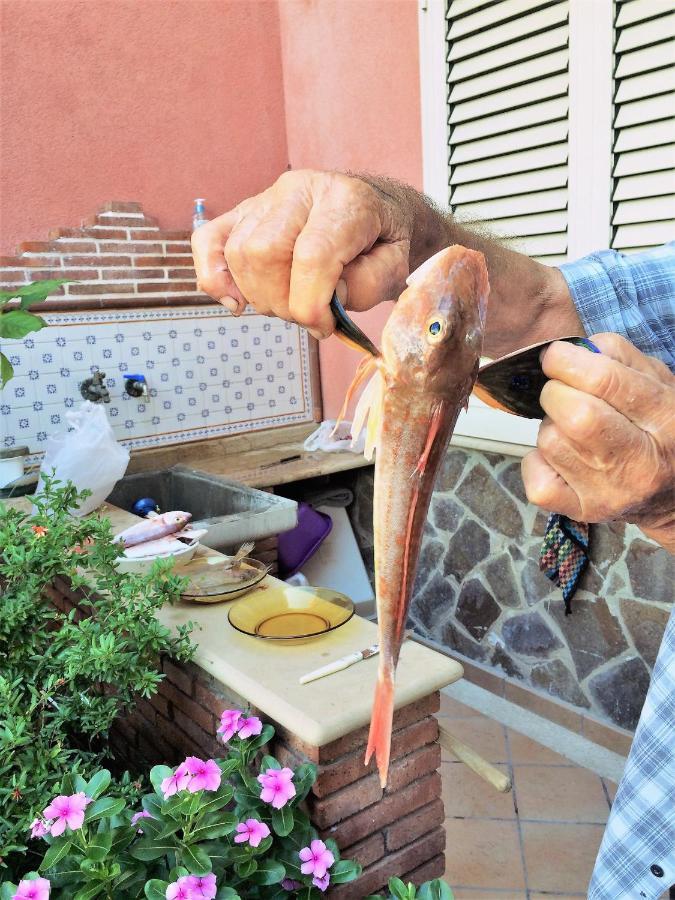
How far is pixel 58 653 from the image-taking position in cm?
171

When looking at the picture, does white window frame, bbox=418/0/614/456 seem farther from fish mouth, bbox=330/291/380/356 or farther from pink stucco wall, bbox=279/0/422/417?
fish mouth, bbox=330/291/380/356

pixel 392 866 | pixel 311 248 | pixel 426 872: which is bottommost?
pixel 426 872

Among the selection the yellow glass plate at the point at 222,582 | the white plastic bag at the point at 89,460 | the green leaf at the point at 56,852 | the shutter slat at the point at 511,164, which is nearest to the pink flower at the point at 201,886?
the green leaf at the point at 56,852

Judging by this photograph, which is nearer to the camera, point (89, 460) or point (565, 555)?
point (89, 460)

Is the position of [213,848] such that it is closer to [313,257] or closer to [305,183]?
[313,257]

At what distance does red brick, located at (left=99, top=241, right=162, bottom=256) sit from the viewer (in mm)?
4035

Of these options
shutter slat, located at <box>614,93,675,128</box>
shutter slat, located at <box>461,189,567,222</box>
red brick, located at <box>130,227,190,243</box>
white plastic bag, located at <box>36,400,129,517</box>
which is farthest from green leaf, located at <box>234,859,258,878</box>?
red brick, located at <box>130,227,190,243</box>

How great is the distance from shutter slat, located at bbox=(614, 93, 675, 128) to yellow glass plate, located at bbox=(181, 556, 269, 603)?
2296 millimetres

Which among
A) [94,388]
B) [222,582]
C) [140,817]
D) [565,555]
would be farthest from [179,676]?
[94,388]

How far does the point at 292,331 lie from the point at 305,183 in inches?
147

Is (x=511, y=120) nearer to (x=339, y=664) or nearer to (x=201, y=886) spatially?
(x=339, y=664)

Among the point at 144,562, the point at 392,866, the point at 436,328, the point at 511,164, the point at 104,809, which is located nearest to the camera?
the point at 436,328

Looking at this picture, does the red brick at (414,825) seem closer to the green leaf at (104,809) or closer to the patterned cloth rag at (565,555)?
the green leaf at (104,809)

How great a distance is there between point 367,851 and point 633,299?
147 cm
